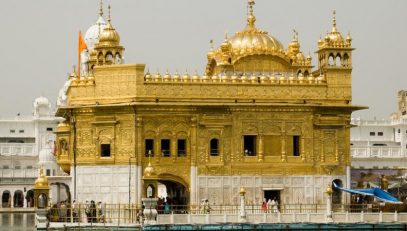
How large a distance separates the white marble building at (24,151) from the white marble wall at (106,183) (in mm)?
44511

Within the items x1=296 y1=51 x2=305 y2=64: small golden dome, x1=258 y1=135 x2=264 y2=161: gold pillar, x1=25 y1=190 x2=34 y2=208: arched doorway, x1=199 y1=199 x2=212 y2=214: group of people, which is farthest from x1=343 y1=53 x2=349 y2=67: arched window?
x1=25 y1=190 x2=34 y2=208: arched doorway

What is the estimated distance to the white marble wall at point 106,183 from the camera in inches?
1542

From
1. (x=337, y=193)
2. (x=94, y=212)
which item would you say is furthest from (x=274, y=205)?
(x=94, y=212)

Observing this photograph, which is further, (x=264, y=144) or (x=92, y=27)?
(x=92, y=27)

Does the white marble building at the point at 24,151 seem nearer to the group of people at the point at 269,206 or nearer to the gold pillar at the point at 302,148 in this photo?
the gold pillar at the point at 302,148

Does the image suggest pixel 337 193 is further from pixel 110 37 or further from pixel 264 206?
pixel 110 37

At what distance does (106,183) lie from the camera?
39469mm

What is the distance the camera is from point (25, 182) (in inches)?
3462

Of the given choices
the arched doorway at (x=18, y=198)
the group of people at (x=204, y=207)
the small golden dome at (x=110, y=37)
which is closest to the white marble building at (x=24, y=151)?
the arched doorway at (x=18, y=198)

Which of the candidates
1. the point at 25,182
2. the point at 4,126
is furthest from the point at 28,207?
the point at 4,126

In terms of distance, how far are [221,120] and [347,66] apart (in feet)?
20.6

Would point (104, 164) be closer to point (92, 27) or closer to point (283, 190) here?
point (283, 190)

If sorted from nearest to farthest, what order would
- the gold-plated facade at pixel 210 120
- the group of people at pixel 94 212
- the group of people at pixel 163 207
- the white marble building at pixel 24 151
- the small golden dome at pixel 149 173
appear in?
the group of people at pixel 94 212 → the small golden dome at pixel 149 173 → the group of people at pixel 163 207 → the gold-plated facade at pixel 210 120 → the white marble building at pixel 24 151

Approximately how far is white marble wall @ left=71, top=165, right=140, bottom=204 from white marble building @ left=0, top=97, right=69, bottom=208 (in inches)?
1752
